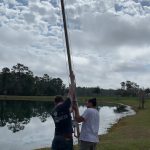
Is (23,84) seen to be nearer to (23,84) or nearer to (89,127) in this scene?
(23,84)

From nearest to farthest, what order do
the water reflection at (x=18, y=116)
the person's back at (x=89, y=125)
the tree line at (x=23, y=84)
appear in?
the person's back at (x=89, y=125) → the water reflection at (x=18, y=116) → the tree line at (x=23, y=84)

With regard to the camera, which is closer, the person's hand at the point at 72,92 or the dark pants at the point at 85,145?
the person's hand at the point at 72,92

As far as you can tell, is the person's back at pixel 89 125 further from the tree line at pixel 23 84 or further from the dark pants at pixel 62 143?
the tree line at pixel 23 84

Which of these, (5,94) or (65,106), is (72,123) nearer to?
(65,106)

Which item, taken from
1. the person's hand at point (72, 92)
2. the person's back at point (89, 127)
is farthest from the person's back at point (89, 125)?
the person's hand at point (72, 92)

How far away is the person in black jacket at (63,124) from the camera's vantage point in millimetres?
11289

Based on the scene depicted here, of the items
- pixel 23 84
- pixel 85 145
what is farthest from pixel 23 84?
pixel 85 145

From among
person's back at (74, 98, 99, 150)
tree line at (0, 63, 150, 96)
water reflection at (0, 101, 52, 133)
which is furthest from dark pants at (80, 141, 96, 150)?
tree line at (0, 63, 150, 96)

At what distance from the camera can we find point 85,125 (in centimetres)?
1170

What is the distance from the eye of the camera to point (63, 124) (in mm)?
11359

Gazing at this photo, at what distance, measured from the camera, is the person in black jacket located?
11289 mm

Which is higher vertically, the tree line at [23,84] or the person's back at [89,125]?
the tree line at [23,84]

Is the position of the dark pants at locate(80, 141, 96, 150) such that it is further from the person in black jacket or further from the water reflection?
the water reflection

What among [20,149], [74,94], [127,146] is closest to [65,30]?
[74,94]
